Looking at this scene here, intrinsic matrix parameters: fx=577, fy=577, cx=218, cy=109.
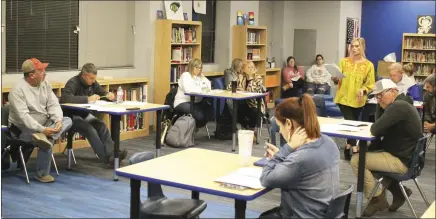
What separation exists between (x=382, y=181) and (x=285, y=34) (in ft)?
29.0

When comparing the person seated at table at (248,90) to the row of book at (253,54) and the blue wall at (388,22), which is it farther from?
the blue wall at (388,22)

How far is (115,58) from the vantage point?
9117mm

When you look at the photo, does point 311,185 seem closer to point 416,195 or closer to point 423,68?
point 416,195

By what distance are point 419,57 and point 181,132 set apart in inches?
323

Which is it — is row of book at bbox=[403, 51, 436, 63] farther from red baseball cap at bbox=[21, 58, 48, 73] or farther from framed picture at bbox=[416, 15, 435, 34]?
red baseball cap at bbox=[21, 58, 48, 73]

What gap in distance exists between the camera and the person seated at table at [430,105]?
689 cm

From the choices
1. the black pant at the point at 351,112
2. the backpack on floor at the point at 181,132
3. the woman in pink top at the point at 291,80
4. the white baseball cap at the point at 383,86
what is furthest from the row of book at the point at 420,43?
the white baseball cap at the point at 383,86

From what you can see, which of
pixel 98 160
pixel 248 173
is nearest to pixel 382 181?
pixel 248 173

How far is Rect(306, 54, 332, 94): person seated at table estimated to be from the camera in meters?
12.5

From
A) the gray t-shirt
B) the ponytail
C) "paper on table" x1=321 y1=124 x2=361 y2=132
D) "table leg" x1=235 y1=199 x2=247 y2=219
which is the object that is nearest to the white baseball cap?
"paper on table" x1=321 y1=124 x2=361 y2=132

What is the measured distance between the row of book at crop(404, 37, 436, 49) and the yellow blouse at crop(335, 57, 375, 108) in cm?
781

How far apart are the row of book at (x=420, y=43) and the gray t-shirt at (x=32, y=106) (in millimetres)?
10294

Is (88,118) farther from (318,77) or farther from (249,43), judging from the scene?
(318,77)

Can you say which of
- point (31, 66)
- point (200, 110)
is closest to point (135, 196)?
point (31, 66)
